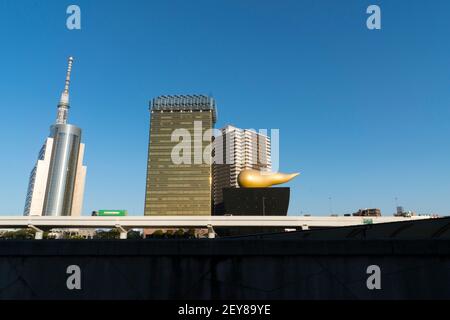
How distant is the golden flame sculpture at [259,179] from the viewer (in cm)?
6756

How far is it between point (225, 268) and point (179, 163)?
169 metres

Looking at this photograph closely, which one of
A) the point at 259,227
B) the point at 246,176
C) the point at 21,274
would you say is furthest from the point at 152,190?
the point at 21,274

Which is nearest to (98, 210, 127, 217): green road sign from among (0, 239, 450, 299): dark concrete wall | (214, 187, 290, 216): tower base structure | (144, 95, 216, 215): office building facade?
(214, 187, 290, 216): tower base structure

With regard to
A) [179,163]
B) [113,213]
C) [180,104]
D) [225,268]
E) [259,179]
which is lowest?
[225,268]

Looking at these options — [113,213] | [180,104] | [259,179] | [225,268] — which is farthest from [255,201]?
[180,104]

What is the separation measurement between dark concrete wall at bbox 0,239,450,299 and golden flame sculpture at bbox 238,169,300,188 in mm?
60124

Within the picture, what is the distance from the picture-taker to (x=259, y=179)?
2675 inches

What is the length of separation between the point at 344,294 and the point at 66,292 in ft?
19.4

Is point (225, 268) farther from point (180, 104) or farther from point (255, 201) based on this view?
point (180, 104)

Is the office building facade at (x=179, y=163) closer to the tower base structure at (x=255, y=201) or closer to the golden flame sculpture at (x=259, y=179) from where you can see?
the tower base structure at (x=255, y=201)

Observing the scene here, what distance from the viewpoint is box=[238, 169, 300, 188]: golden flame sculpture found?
67.6 m

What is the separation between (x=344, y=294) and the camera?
22.7 feet

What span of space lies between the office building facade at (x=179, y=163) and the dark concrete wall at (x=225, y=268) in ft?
533

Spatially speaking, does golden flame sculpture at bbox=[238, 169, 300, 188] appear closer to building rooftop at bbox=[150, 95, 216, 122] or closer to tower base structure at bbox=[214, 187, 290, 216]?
tower base structure at bbox=[214, 187, 290, 216]
